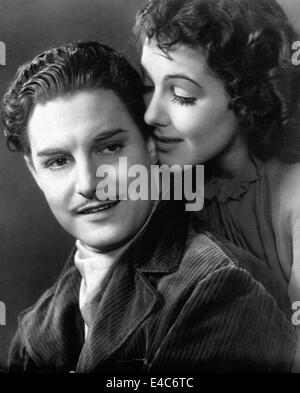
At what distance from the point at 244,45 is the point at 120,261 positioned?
0.77 metres

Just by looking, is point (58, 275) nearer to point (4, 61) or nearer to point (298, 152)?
point (4, 61)

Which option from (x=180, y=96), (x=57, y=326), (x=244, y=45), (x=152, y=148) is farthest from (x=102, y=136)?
(x=57, y=326)

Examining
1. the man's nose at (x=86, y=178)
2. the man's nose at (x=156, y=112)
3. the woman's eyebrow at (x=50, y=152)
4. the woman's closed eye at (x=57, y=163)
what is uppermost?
the man's nose at (x=156, y=112)

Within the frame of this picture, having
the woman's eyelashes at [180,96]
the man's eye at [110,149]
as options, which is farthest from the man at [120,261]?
the woman's eyelashes at [180,96]

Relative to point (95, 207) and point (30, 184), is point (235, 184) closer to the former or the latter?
point (95, 207)

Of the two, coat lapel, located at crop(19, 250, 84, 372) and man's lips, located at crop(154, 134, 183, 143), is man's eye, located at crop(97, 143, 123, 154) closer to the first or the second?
man's lips, located at crop(154, 134, 183, 143)

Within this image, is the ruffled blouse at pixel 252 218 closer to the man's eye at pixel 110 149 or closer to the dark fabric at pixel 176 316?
the dark fabric at pixel 176 316

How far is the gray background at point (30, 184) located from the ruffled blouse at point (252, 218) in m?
0.50

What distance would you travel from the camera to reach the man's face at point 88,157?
1.96 m

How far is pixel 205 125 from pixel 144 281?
0.52 metres

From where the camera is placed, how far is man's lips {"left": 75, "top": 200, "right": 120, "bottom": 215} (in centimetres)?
200

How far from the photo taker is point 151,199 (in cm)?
204

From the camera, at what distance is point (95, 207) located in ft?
6.56
